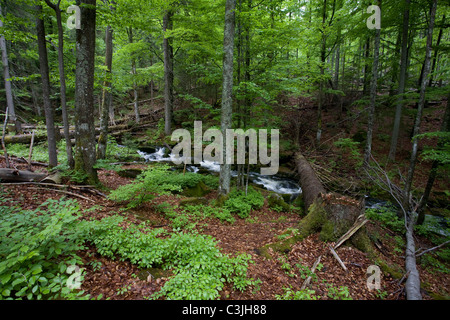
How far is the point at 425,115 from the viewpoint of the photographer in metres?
15.1

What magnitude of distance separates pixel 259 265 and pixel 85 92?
6.63m

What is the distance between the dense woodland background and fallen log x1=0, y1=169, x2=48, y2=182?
0.60m

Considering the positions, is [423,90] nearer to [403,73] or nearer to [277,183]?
[403,73]

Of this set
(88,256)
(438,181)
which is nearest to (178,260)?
(88,256)

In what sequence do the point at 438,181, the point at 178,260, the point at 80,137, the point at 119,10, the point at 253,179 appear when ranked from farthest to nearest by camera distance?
the point at 253,179 < the point at 438,181 < the point at 119,10 < the point at 80,137 < the point at 178,260

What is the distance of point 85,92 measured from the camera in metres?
5.80

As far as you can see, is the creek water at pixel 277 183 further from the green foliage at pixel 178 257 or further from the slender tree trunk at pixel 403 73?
the green foliage at pixel 178 257

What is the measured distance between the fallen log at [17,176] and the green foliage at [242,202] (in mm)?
5748

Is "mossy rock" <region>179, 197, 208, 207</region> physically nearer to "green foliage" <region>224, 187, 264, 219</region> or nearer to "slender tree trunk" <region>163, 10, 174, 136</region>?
"green foliage" <region>224, 187, 264, 219</region>

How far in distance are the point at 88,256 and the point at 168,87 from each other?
14330 mm

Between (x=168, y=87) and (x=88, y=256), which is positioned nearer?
(x=88, y=256)

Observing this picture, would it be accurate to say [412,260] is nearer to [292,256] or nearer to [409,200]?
[292,256]

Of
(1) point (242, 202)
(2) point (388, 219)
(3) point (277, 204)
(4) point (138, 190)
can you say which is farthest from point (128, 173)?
(2) point (388, 219)
